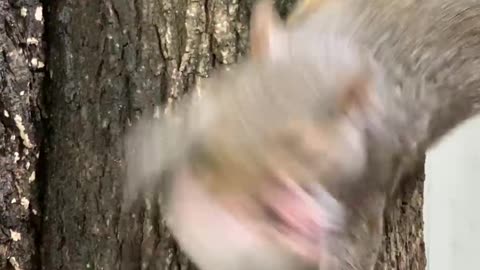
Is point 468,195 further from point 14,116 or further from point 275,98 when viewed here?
point 275,98

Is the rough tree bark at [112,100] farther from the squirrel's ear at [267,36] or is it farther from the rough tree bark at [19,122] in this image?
the squirrel's ear at [267,36]

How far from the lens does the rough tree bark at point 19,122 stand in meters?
0.93

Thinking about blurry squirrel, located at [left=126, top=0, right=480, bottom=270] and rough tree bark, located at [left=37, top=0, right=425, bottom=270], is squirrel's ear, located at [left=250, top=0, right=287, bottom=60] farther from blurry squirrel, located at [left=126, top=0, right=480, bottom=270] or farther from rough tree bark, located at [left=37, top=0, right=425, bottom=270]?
rough tree bark, located at [left=37, top=0, right=425, bottom=270]

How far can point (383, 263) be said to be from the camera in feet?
3.10

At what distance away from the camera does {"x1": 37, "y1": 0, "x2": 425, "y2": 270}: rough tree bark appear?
0.90 metres

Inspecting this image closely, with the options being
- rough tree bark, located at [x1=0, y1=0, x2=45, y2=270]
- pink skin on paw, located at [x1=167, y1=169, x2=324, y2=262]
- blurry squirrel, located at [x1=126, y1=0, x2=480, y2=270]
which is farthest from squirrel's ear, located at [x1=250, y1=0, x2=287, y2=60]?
rough tree bark, located at [x1=0, y1=0, x2=45, y2=270]

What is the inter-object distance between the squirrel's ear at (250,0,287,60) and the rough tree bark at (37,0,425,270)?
0.59 feet

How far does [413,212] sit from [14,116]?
0.43 m

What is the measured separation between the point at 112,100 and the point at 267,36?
282 mm

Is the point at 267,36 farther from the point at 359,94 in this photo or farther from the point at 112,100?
the point at 112,100

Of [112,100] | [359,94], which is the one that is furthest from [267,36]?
[112,100]

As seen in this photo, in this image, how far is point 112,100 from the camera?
912mm

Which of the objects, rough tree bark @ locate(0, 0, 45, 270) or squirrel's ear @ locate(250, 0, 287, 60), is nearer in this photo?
squirrel's ear @ locate(250, 0, 287, 60)

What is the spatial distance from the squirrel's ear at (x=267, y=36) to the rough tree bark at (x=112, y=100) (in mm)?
180
